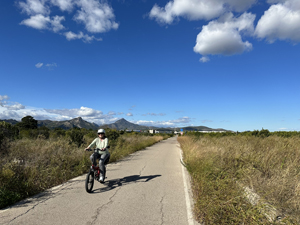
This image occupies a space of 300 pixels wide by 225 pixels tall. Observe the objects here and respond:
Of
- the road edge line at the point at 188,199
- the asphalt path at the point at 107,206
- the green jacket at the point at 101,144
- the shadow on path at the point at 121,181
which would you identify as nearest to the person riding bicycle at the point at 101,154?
the green jacket at the point at 101,144

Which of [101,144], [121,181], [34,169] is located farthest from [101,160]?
[34,169]

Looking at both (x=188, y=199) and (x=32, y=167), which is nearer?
(x=188, y=199)

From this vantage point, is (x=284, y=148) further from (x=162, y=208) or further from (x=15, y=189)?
(x=15, y=189)

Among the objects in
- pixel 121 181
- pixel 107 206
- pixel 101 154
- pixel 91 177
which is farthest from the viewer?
pixel 121 181

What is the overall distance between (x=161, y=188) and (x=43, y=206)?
3.75 m

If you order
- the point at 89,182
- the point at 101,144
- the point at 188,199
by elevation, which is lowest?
the point at 188,199

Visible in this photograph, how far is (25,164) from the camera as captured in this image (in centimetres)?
695

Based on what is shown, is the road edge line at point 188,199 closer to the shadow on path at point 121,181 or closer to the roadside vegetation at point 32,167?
the shadow on path at point 121,181

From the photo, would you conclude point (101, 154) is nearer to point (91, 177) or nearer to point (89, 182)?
point (91, 177)

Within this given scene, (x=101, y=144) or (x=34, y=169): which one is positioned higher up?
(x=101, y=144)

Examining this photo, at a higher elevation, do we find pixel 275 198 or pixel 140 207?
pixel 275 198

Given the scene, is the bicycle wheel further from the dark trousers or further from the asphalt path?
the dark trousers

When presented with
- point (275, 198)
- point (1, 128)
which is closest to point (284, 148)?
point (275, 198)

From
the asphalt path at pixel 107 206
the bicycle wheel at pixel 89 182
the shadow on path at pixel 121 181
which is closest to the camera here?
the asphalt path at pixel 107 206
